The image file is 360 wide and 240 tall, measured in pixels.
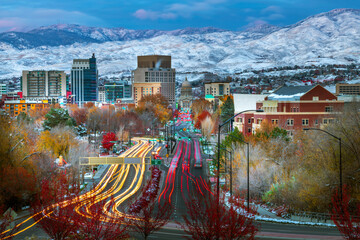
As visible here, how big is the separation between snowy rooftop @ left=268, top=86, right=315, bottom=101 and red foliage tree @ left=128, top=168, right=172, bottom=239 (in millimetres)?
24777

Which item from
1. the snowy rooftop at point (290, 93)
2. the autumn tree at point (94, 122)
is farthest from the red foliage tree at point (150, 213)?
the autumn tree at point (94, 122)

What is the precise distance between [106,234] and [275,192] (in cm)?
2123

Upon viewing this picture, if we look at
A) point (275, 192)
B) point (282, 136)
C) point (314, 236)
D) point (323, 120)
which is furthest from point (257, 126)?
point (314, 236)

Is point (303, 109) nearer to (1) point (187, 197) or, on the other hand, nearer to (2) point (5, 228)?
(1) point (187, 197)

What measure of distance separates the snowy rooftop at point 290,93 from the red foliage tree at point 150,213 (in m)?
24.8

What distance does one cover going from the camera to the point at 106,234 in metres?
28.1

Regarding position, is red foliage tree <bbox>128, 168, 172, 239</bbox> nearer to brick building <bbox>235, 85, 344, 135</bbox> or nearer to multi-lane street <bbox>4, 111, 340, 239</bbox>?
multi-lane street <bbox>4, 111, 340, 239</bbox>

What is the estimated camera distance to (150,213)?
1153 inches

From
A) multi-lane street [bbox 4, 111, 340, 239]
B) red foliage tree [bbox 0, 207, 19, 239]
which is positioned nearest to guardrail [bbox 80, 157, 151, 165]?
multi-lane street [bbox 4, 111, 340, 239]

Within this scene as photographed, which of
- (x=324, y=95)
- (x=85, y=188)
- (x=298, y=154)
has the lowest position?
(x=85, y=188)

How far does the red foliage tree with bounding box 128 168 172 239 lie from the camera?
29391mm

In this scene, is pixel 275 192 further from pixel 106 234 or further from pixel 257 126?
pixel 257 126

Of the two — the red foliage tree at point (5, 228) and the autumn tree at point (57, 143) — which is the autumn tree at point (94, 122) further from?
the red foliage tree at point (5, 228)

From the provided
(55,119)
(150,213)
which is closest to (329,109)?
(55,119)
